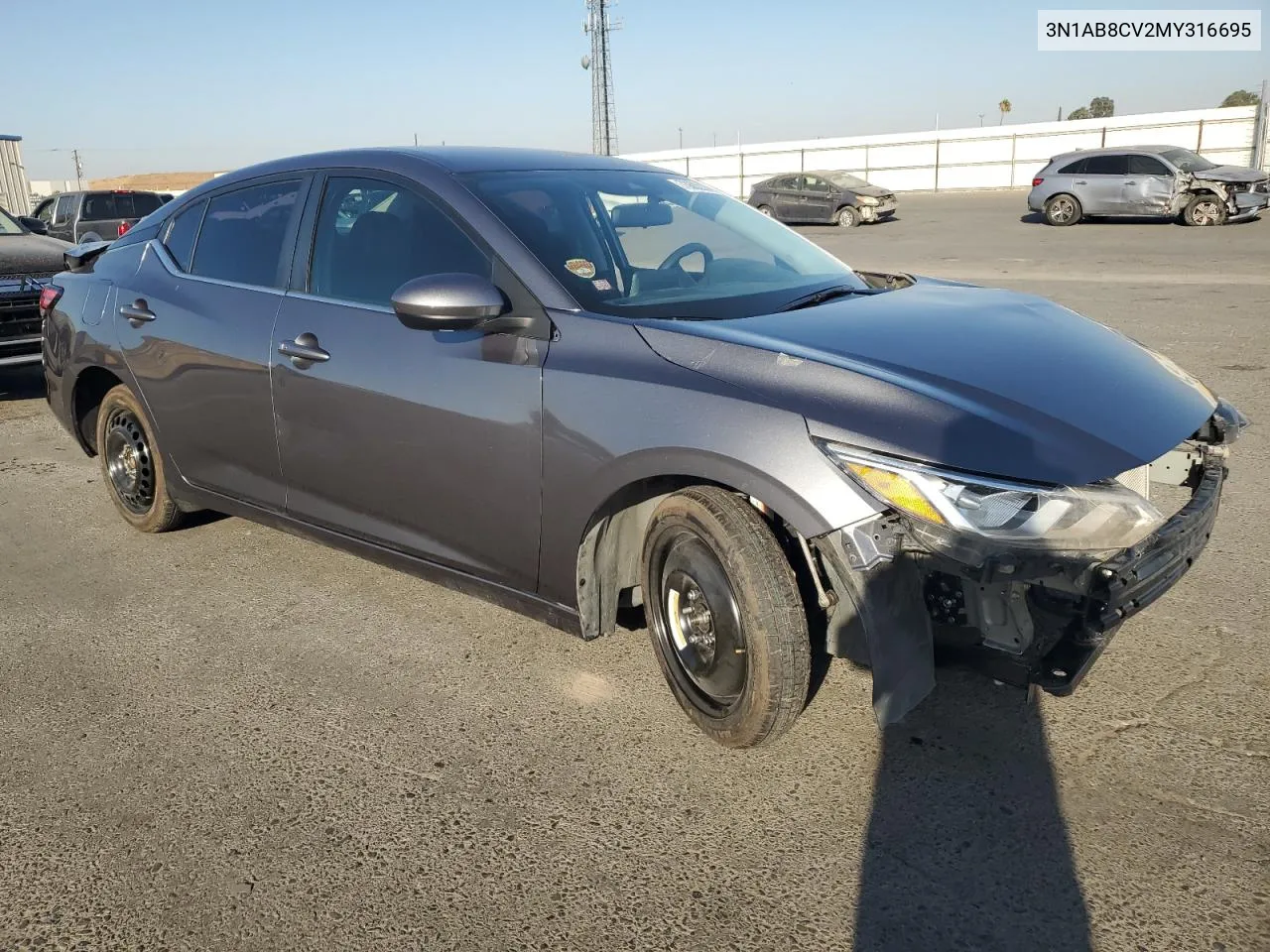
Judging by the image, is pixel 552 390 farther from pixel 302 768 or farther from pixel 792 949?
pixel 792 949

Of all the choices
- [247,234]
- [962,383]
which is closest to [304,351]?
[247,234]

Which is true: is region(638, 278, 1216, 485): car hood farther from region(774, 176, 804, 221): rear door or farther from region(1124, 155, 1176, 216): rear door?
A: region(774, 176, 804, 221): rear door

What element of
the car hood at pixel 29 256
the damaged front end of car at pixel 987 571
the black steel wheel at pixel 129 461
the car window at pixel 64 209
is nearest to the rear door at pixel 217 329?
the black steel wheel at pixel 129 461

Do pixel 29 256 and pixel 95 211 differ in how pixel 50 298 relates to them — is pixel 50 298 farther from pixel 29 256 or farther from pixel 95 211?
pixel 95 211

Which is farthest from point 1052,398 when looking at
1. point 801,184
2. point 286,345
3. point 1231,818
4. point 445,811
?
point 801,184

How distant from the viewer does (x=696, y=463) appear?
8.69 feet

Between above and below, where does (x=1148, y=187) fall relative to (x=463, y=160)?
above

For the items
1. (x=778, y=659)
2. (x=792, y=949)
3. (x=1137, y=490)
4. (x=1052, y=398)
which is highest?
(x=1052, y=398)

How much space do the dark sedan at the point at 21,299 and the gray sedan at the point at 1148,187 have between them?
2138 cm

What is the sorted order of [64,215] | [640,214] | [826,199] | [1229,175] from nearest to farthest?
[640,214] → [64,215] → [1229,175] → [826,199]

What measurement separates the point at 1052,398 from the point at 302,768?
7.52 ft

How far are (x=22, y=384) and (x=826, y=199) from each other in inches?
912

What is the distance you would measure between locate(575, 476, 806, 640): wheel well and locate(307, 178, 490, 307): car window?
85 cm

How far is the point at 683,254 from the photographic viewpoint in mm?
3615
